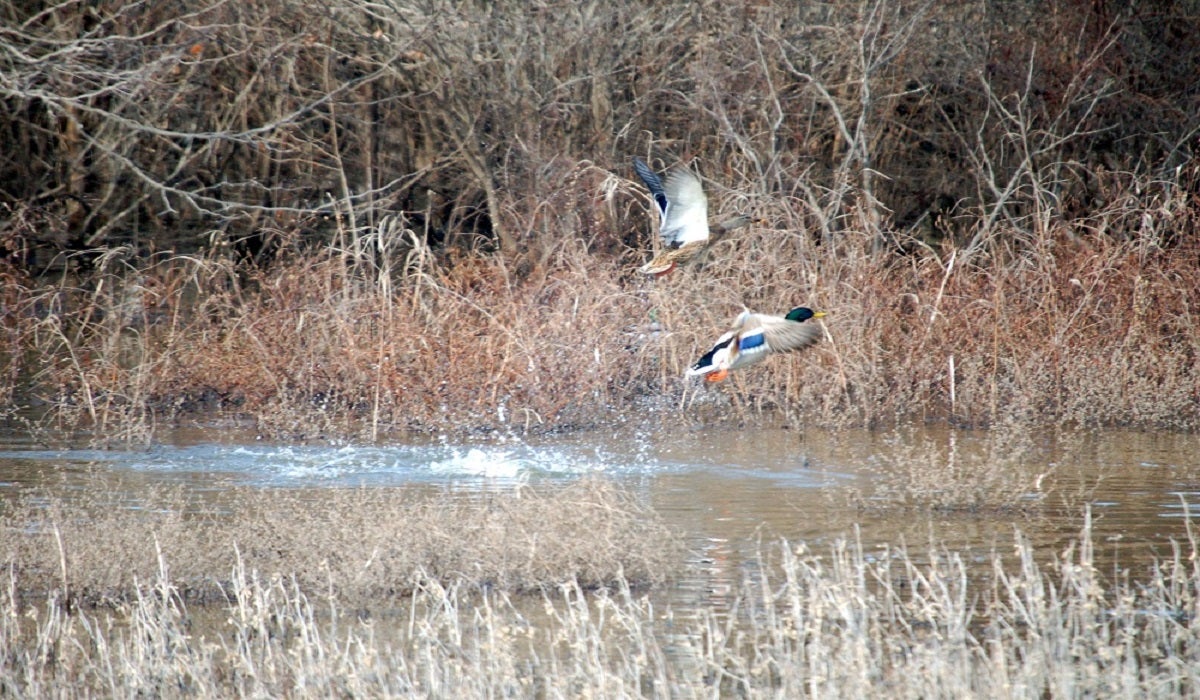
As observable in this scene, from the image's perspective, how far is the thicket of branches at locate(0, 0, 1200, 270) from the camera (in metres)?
15.4

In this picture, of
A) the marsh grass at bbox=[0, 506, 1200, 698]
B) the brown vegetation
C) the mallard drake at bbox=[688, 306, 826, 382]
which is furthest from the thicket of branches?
the marsh grass at bbox=[0, 506, 1200, 698]

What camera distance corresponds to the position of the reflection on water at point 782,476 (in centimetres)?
809

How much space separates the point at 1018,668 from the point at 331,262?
8388 millimetres

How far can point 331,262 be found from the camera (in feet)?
40.4

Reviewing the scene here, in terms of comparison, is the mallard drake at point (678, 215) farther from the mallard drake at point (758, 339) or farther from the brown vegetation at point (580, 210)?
the brown vegetation at point (580, 210)

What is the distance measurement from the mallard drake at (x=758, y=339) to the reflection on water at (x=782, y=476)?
3.04 feet

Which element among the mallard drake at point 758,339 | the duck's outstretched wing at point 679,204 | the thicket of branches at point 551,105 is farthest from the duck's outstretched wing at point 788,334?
the thicket of branches at point 551,105

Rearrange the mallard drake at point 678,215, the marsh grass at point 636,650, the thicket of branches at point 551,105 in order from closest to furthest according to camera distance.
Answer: the marsh grass at point 636,650, the mallard drake at point 678,215, the thicket of branches at point 551,105

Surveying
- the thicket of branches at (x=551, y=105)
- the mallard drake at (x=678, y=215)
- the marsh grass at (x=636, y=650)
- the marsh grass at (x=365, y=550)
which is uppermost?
the thicket of branches at (x=551, y=105)

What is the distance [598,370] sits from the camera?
1179cm

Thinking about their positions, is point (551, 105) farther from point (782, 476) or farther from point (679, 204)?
point (782, 476)

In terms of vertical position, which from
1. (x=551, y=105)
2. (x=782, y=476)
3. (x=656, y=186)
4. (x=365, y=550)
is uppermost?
(x=551, y=105)

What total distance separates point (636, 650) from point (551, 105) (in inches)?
418

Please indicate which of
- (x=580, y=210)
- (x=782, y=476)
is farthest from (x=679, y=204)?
(x=580, y=210)
